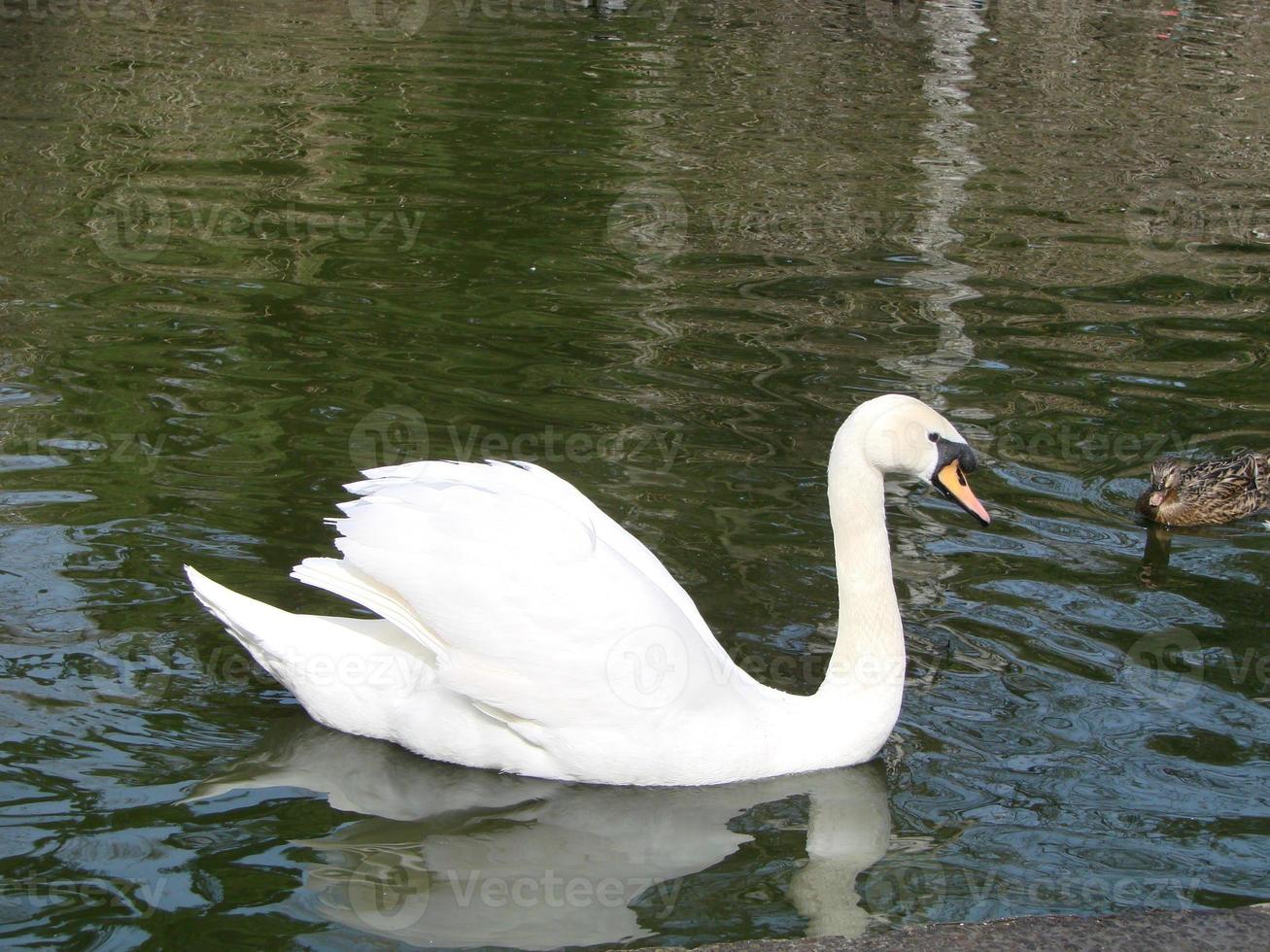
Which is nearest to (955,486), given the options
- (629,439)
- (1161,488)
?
(1161,488)

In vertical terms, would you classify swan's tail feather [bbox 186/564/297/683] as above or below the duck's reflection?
above

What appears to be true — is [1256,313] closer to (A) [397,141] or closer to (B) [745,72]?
(A) [397,141]

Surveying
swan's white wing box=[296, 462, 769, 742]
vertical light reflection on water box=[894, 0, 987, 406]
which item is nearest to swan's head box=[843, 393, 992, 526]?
swan's white wing box=[296, 462, 769, 742]

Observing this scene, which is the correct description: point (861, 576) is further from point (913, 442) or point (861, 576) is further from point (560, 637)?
point (560, 637)

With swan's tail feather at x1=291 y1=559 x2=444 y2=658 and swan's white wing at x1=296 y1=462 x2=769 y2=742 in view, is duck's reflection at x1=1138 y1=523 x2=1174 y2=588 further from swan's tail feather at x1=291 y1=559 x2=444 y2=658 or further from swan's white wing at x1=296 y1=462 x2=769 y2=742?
swan's tail feather at x1=291 y1=559 x2=444 y2=658

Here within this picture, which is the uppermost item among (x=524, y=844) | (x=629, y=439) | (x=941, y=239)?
(x=941, y=239)

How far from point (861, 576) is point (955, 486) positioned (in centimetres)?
44

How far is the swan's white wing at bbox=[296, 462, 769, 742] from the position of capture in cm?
488

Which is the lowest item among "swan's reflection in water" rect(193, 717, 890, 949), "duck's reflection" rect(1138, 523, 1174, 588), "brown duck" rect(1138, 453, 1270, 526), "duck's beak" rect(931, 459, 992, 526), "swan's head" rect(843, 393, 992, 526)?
"swan's reflection in water" rect(193, 717, 890, 949)

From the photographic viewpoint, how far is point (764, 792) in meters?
5.11

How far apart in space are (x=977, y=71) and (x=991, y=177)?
19.4ft

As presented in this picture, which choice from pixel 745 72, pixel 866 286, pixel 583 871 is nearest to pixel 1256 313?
pixel 866 286

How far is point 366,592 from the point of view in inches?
203

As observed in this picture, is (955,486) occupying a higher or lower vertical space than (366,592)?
higher
